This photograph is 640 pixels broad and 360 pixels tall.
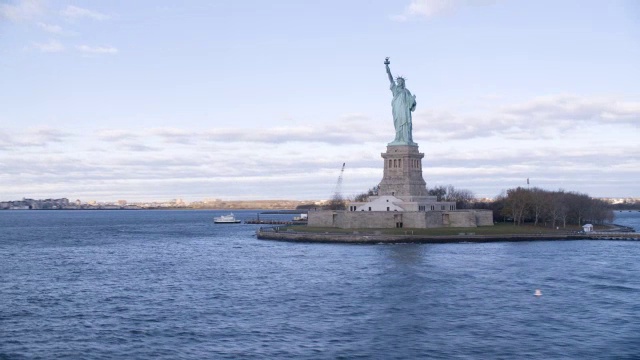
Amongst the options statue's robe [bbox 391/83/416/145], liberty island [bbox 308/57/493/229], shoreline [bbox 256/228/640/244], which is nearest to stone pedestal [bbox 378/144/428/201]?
liberty island [bbox 308/57/493/229]

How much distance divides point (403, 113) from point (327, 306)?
49103 millimetres

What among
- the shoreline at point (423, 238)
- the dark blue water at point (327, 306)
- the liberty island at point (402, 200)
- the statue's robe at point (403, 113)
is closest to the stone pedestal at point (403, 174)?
the liberty island at point (402, 200)

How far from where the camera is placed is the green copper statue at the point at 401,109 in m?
80.5

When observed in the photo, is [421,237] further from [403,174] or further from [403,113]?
[403,113]

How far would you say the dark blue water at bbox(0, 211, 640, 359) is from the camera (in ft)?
86.4

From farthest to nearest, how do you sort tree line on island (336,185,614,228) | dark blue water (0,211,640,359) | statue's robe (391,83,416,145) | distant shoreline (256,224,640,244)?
tree line on island (336,185,614,228)
statue's robe (391,83,416,145)
distant shoreline (256,224,640,244)
dark blue water (0,211,640,359)

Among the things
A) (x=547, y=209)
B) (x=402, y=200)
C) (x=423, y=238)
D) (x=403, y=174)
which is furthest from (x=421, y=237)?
(x=547, y=209)

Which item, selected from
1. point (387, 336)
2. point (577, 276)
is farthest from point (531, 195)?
point (387, 336)

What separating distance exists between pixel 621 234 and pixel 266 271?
44.7m

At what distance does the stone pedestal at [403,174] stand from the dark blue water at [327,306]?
20318mm

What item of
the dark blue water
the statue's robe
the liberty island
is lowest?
the dark blue water

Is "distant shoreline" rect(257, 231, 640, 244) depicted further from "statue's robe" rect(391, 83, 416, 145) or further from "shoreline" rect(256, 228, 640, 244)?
"statue's robe" rect(391, 83, 416, 145)

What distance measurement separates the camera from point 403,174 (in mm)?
78938

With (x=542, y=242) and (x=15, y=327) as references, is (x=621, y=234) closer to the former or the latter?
(x=542, y=242)
